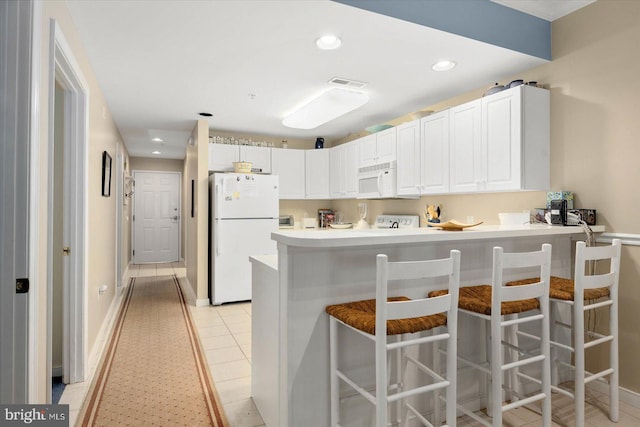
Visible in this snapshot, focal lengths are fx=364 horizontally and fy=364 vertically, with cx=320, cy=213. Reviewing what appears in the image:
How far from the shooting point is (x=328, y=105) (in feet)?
11.5

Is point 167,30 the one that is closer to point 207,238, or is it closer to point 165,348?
point 165,348

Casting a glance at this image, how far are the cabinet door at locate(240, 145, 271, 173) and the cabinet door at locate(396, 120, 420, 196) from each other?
81.8 inches

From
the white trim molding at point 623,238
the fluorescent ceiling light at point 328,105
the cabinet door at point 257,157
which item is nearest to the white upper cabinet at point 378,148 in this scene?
the fluorescent ceiling light at point 328,105

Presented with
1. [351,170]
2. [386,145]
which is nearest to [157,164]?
[351,170]

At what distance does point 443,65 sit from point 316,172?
288 cm

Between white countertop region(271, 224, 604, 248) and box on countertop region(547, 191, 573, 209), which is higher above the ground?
box on countertop region(547, 191, 573, 209)

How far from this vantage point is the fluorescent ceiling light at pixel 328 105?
11.2 ft

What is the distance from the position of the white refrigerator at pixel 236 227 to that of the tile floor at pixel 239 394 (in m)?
0.73

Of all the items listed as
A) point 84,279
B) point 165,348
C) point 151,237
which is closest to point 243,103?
point 84,279

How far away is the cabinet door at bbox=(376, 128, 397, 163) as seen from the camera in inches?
160

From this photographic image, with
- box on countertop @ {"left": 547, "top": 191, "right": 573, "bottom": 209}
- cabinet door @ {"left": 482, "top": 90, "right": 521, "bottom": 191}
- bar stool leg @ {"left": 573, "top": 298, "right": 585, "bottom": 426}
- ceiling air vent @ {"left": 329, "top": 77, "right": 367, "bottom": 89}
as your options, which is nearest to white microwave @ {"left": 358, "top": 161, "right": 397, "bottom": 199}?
ceiling air vent @ {"left": 329, "top": 77, "right": 367, "bottom": 89}

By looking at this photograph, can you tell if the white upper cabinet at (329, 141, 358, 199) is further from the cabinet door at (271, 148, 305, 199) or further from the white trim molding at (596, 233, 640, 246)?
the white trim molding at (596, 233, 640, 246)

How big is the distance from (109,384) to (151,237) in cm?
621

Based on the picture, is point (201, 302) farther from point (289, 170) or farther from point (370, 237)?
point (370, 237)
